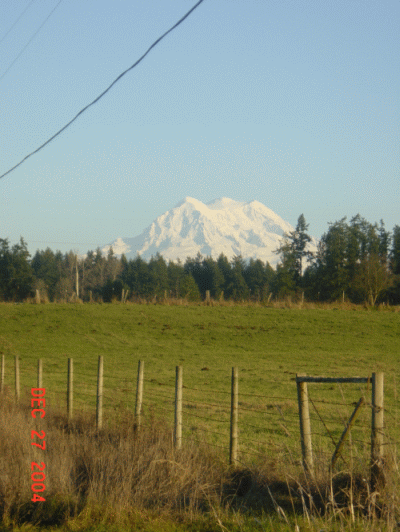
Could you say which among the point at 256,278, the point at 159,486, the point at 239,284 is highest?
the point at 256,278

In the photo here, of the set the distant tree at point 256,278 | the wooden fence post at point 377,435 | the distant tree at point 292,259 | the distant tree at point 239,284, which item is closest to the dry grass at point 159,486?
the wooden fence post at point 377,435

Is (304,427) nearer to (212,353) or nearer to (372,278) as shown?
(212,353)

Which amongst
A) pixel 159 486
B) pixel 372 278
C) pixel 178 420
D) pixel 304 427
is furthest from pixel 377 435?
pixel 372 278

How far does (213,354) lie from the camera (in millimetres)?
28297

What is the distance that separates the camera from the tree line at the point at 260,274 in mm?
74188

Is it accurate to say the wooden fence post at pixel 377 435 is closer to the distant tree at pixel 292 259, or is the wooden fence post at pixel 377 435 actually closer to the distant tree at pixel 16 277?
the distant tree at pixel 292 259

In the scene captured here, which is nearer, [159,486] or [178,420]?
[159,486]

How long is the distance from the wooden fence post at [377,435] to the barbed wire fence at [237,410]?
0.04m

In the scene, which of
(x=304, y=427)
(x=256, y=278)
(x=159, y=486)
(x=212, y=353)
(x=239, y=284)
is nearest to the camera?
(x=159, y=486)

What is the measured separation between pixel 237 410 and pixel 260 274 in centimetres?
12514

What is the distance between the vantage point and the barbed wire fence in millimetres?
6156

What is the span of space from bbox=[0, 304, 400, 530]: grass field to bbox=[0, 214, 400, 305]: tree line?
11937 millimetres

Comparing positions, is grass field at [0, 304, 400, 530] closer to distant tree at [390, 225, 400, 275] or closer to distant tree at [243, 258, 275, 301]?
distant tree at [390, 225, 400, 275]

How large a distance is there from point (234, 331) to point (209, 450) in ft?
88.6
